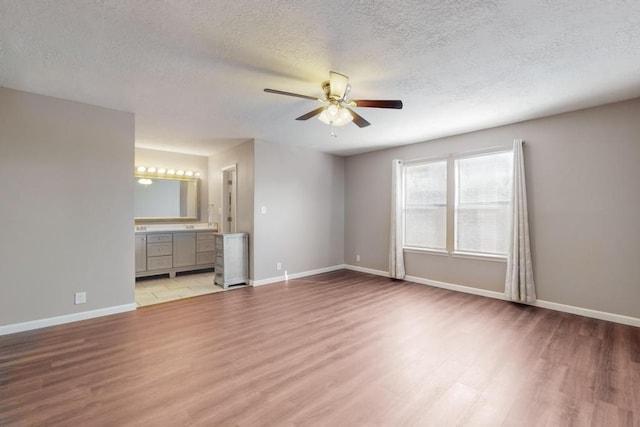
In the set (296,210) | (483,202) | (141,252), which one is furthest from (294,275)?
(483,202)

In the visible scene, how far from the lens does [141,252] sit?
5.14 meters

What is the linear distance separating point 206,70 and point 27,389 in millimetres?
2780

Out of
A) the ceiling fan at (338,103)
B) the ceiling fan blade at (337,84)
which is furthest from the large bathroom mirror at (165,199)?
the ceiling fan blade at (337,84)

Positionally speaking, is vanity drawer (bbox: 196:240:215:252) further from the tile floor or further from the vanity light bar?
the vanity light bar

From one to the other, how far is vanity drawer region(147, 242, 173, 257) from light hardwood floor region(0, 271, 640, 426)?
188 centimetres

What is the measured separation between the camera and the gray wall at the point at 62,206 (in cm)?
296

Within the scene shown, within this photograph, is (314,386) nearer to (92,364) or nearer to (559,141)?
(92,364)

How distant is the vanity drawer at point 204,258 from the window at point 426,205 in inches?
156

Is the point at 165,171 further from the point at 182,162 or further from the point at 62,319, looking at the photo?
the point at 62,319

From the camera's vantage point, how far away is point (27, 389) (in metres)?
2.00

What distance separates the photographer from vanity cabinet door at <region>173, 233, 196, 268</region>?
5.51 meters

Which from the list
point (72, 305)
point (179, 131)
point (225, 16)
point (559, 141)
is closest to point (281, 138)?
point (179, 131)

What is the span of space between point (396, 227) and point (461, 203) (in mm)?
1160

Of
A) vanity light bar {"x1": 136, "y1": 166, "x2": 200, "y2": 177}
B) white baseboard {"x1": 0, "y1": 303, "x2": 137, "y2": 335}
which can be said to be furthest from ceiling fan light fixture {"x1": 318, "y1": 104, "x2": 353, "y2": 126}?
vanity light bar {"x1": 136, "y1": 166, "x2": 200, "y2": 177}
